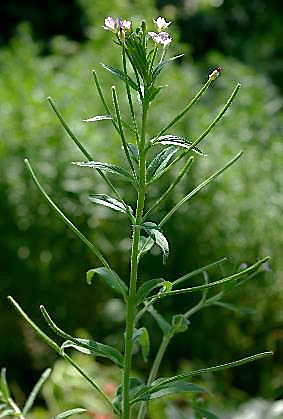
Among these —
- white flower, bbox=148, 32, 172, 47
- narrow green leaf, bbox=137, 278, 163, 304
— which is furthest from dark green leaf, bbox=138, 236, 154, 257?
white flower, bbox=148, 32, 172, 47

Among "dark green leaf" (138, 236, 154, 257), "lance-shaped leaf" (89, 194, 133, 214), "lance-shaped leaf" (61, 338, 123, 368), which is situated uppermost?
"lance-shaped leaf" (89, 194, 133, 214)

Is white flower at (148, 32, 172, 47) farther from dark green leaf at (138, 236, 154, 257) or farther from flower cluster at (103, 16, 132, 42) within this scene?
dark green leaf at (138, 236, 154, 257)

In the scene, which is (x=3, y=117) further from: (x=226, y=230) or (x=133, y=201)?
(x=226, y=230)

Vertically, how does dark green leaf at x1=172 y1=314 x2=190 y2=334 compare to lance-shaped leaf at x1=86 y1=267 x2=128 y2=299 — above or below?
below

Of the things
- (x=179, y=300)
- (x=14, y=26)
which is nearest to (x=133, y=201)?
(x=179, y=300)

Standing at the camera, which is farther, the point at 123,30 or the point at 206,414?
the point at 206,414

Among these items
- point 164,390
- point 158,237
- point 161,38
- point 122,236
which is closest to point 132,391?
point 164,390

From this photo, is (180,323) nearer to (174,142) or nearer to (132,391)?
(132,391)

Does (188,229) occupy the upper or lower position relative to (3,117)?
lower
